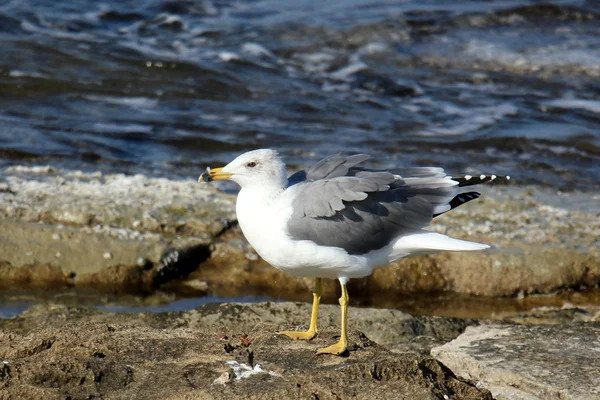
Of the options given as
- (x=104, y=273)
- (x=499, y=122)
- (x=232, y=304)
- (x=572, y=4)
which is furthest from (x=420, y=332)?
(x=572, y=4)

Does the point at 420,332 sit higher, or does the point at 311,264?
the point at 311,264

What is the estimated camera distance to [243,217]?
4422mm

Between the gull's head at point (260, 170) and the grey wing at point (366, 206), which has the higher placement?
the gull's head at point (260, 170)

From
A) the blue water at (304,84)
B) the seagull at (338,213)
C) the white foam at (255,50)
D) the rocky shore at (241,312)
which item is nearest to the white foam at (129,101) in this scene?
the blue water at (304,84)

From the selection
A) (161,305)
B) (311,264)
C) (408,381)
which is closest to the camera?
(408,381)

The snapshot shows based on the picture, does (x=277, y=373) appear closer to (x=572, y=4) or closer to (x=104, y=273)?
(x=104, y=273)

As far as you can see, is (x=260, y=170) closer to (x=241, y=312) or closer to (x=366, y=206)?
(x=366, y=206)

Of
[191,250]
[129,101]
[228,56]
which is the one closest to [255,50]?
[228,56]

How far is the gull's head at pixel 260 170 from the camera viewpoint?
4453mm

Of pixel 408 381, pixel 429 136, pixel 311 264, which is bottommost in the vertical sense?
pixel 429 136

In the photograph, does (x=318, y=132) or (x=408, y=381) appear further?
(x=318, y=132)

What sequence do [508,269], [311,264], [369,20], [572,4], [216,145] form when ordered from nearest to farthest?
[311,264] < [508,269] < [216,145] < [369,20] < [572,4]

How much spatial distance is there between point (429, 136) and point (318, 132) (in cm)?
136

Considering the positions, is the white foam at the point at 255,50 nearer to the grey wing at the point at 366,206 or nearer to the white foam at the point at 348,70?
the white foam at the point at 348,70
